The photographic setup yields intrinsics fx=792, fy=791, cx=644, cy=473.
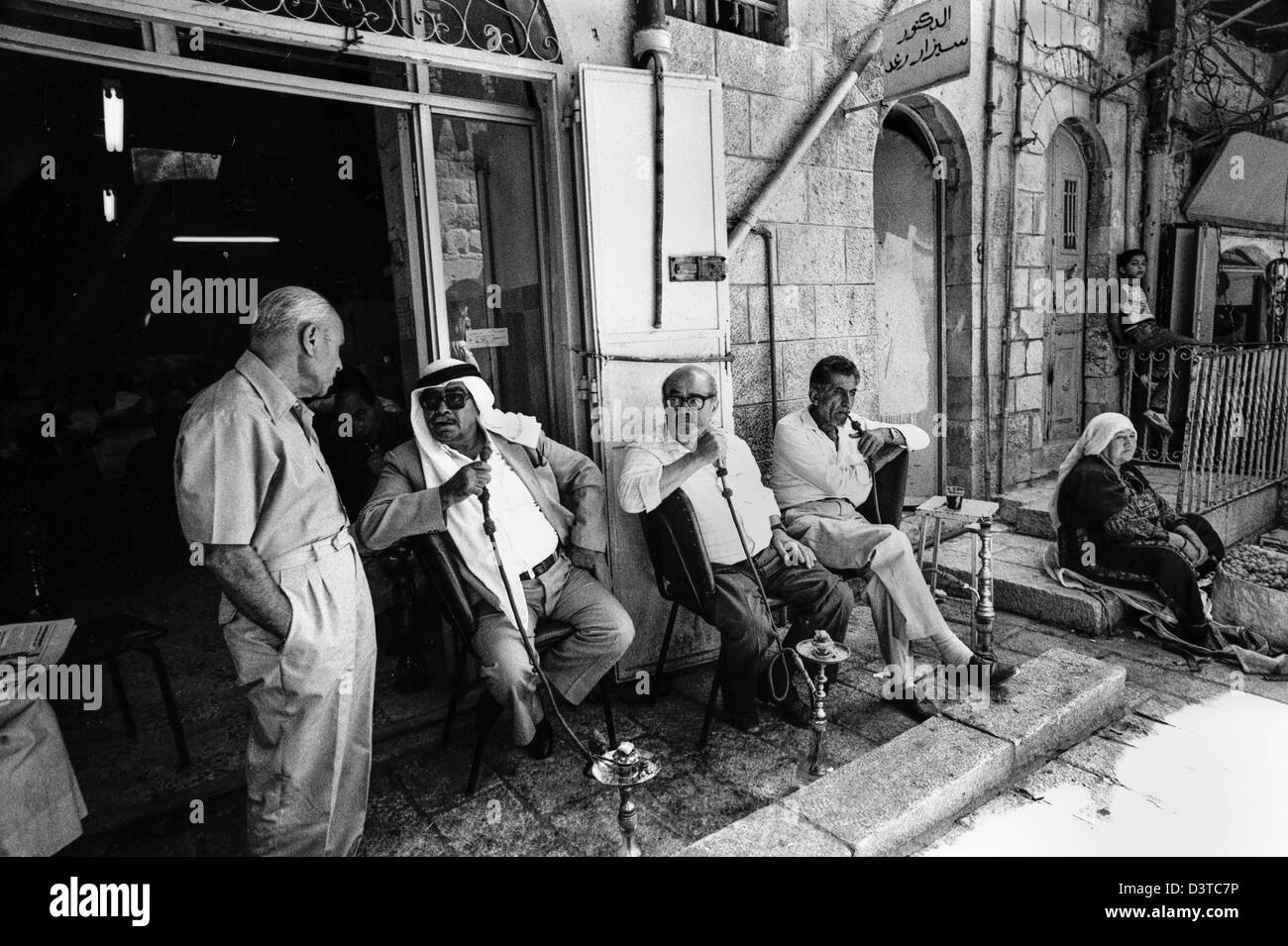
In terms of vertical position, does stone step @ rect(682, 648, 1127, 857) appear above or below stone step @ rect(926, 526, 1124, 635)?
above

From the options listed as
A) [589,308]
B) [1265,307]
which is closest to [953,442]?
[589,308]

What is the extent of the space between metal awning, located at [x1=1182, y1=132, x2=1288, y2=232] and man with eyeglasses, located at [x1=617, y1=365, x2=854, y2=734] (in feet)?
26.1

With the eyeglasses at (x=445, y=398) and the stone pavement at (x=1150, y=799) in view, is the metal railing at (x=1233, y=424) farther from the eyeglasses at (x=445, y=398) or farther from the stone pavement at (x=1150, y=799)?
the eyeglasses at (x=445, y=398)

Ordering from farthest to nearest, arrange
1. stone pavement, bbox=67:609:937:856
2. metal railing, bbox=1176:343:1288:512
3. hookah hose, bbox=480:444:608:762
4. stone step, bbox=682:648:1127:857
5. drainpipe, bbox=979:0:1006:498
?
drainpipe, bbox=979:0:1006:498 → metal railing, bbox=1176:343:1288:512 → hookah hose, bbox=480:444:608:762 → stone pavement, bbox=67:609:937:856 → stone step, bbox=682:648:1127:857

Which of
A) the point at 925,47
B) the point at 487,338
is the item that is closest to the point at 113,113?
the point at 487,338

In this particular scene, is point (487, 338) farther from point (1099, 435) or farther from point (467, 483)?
point (1099, 435)

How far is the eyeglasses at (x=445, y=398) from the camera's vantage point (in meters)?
3.30

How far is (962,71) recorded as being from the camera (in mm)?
4805

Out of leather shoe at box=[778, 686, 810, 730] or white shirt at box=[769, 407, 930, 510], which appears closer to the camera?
leather shoe at box=[778, 686, 810, 730]

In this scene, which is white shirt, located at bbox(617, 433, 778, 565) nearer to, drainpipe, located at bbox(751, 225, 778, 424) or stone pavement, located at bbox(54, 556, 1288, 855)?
stone pavement, located at bbox(54, 556, 1288, 855)

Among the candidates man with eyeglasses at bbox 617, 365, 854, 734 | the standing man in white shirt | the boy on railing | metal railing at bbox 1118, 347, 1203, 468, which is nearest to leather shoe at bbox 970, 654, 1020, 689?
the standing man in white shirt

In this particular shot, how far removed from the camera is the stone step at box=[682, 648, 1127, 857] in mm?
2535

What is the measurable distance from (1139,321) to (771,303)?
16.6 feet

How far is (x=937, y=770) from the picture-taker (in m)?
2.91
